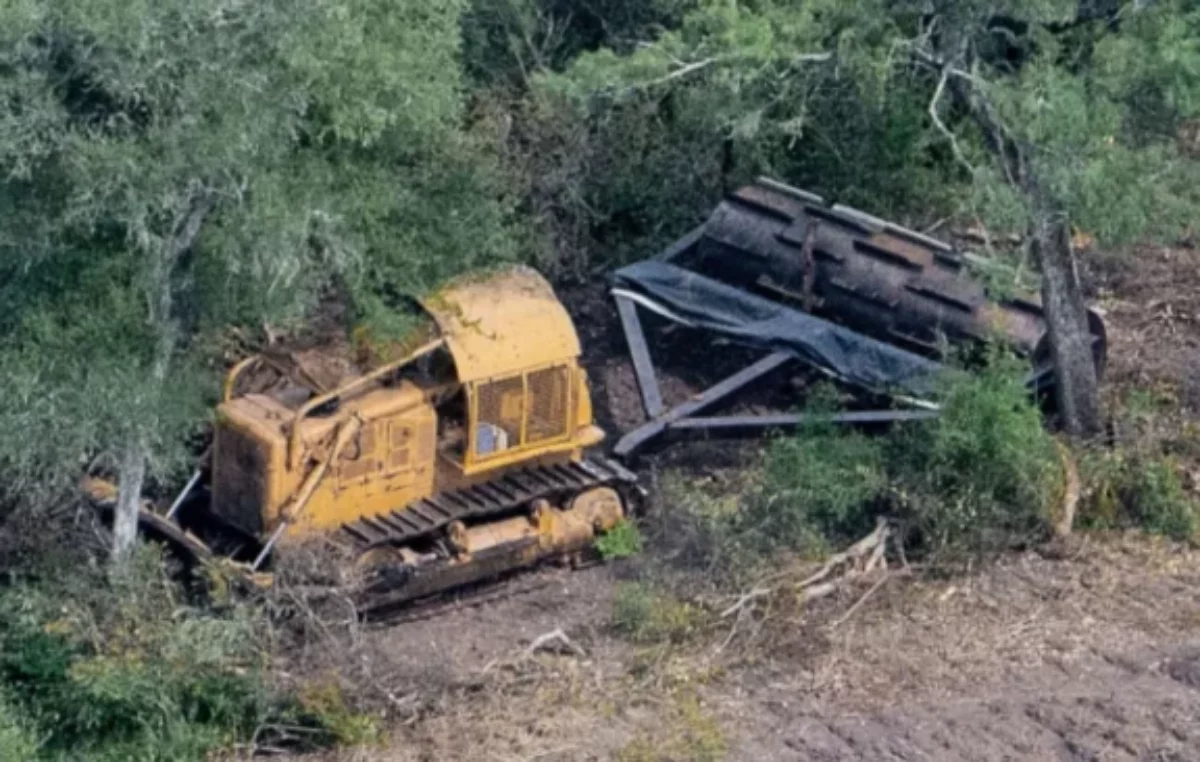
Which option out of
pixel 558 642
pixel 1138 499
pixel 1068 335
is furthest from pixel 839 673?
pixel 1068 335

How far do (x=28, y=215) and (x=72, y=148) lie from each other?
0.74m

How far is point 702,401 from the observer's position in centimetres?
2016

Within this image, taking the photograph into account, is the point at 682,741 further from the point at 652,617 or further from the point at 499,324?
the point at 499,324

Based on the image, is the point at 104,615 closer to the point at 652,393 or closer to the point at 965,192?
the point at 652,393

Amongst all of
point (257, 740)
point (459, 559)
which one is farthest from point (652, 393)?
point (257, 740)

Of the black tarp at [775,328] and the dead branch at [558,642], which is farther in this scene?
the black tarp at [775,328]

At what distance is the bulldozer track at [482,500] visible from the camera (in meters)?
17.8

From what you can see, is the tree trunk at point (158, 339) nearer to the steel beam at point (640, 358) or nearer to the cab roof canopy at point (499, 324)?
the cab roof canopy at point (499, 324)

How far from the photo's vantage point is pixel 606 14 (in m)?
25.3

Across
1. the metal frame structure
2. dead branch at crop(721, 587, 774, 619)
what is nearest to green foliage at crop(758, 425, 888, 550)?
the metal frame structure

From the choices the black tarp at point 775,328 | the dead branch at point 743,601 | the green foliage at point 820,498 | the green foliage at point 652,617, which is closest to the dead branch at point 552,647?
the green foliage at point 652,617

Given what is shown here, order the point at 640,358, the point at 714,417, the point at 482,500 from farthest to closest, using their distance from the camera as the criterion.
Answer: the point at 640,358, the point at 714,417, the point at 482,500

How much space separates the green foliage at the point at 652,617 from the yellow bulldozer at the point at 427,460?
1.40 metres

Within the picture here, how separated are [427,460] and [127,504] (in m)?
2.33
